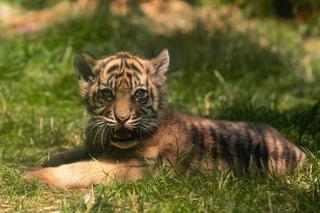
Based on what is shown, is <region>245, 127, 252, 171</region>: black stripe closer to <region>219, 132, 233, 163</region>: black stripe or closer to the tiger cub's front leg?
<region>219, 132, 233, 163</region>: black stripe

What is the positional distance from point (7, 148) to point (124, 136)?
1682 millimetres

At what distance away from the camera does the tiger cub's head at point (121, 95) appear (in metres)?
5.80

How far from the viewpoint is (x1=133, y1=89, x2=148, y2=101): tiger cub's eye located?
5.88 m

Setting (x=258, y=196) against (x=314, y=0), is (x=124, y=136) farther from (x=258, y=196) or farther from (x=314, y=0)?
(x=314, y=0)

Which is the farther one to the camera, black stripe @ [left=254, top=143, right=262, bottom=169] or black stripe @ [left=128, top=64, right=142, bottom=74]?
black stripe @ [left=254, top=143, right=262, bottom=169]

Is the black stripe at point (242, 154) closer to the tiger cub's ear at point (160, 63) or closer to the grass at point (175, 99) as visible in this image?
the grass at point (175, 99)

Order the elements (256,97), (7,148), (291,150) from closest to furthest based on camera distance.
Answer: (291,150) < (7,148) < (256,97)

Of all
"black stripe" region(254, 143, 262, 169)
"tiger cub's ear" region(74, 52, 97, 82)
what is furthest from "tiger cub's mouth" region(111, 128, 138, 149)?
"black stripe" region(254, 143, 262, 169)

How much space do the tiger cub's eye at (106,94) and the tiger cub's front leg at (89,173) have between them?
1.53 feet

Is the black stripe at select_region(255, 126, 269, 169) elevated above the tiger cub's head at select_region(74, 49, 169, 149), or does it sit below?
below

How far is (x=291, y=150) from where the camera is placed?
638 cm

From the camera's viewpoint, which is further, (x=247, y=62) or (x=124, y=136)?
(x=247, y=62)

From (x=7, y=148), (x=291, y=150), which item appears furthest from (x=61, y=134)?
(x=291, y=150)

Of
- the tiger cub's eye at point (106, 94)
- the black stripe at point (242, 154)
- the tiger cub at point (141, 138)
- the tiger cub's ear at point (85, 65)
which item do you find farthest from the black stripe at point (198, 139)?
the tiger cub's ear at point (85, 65)
